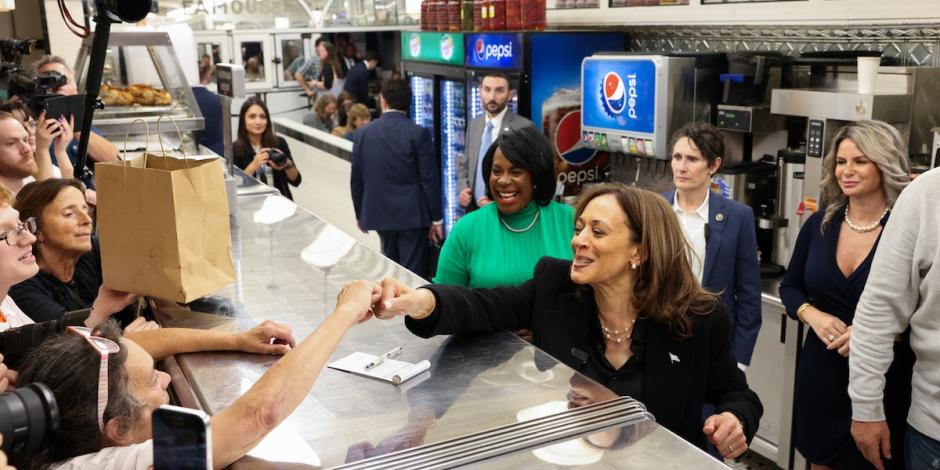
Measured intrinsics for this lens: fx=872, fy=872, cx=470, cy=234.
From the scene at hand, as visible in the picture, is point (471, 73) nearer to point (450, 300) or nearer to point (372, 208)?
point (372, 208)

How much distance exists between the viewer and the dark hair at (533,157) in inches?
116

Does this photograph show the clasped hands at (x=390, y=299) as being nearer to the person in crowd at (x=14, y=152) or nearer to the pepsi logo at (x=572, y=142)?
the person in crowd at (x=14, y=152)

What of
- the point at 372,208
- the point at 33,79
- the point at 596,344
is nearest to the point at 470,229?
the point at 596,344

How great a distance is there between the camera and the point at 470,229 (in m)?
2.96

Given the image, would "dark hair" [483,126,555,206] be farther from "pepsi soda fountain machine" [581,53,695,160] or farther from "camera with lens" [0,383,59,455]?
"camera with lens" [0,383,59,455]

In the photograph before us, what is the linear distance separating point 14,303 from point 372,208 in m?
3.81

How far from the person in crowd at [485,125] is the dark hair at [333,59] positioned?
6.31 m

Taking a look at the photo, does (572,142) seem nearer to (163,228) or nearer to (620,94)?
(620,94)

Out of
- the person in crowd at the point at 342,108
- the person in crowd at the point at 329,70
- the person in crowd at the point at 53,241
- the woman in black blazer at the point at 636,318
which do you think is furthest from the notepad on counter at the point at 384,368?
the person in crowd at the point at 329,70

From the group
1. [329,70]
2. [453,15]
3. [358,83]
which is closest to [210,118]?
[453,15]

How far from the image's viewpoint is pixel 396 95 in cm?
595

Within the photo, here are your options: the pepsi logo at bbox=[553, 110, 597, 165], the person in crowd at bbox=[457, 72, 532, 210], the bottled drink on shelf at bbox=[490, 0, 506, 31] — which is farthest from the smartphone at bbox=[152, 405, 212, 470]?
the bottled drink on shelf at bbox=[490, 0, 506, 31]

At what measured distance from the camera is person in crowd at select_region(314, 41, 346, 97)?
11789 millimetres

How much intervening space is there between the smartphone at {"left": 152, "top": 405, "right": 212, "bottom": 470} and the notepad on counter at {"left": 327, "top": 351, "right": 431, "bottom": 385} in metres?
0.77
